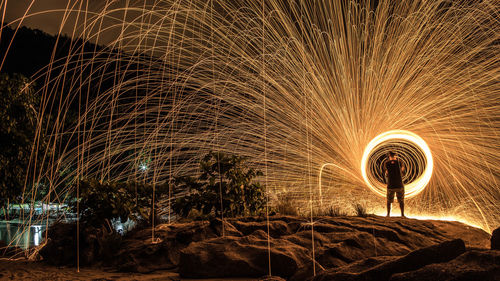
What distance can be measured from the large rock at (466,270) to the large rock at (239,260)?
77.1 inches

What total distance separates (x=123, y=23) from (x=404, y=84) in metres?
8.14

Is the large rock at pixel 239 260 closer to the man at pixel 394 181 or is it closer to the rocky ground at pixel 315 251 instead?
the rocky ground at pixel 315 251

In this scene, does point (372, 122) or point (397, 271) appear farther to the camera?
point (372, 122)

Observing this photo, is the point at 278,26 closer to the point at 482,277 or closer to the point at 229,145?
the point at 229,145

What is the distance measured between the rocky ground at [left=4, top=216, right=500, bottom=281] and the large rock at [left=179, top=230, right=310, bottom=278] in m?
0.01

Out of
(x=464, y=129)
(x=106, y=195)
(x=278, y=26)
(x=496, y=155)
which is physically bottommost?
(x=106, y=195)

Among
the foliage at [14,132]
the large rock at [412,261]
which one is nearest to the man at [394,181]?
the large rock at [412,261]

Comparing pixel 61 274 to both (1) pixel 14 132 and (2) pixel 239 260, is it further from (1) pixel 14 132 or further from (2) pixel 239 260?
(1) pixel 14 132

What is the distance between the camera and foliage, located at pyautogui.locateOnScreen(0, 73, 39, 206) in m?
8.19

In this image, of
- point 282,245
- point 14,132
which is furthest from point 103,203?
point 282,245

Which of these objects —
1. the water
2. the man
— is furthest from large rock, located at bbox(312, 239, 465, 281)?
the man

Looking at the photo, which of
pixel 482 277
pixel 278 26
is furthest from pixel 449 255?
pixel 278 26

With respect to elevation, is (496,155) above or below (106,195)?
above

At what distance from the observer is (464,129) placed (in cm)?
1283
